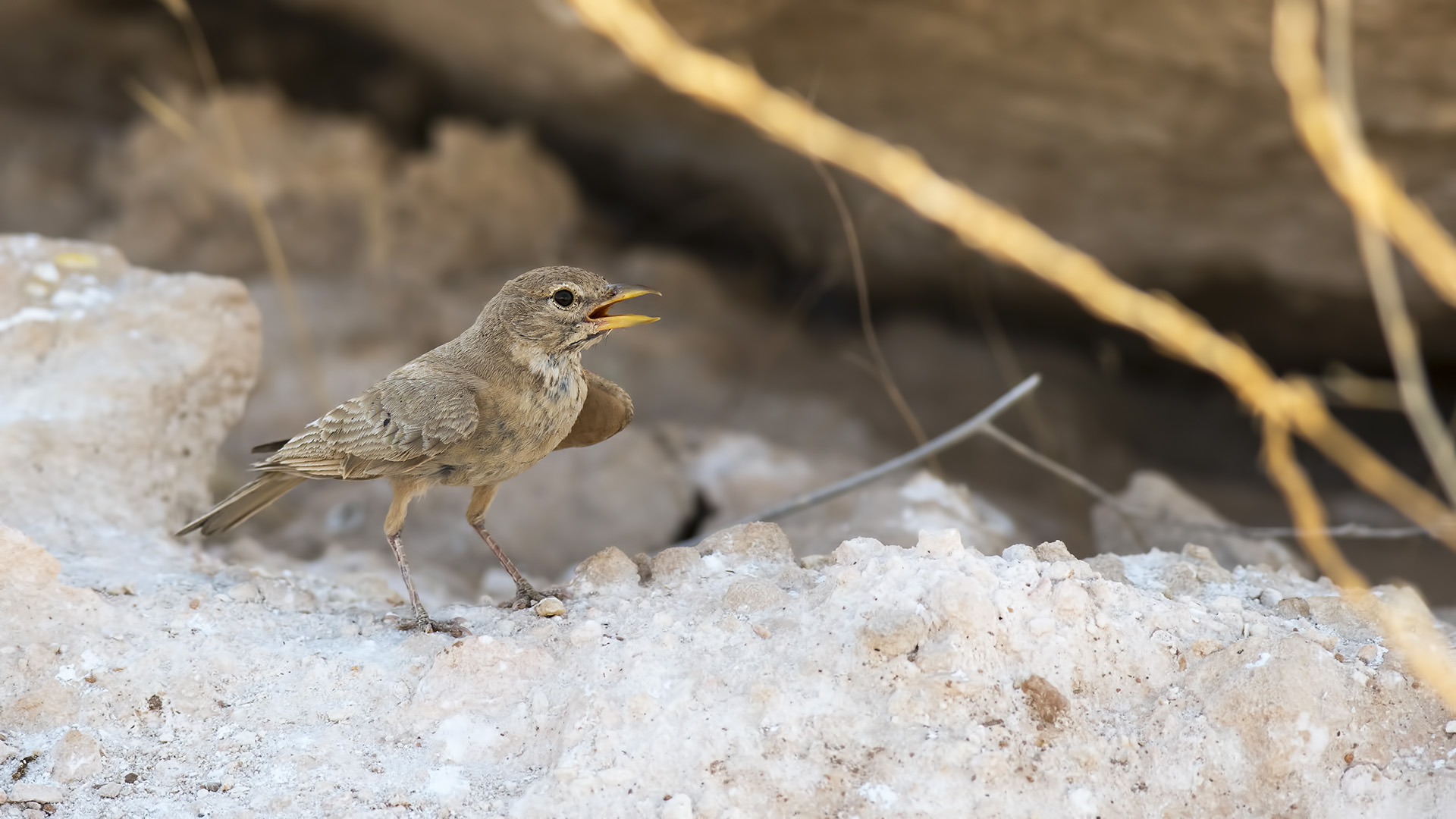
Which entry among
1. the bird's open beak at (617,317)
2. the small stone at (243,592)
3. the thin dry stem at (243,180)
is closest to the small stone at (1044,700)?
the bird's open beak at (617,317)

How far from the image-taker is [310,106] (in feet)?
19.8

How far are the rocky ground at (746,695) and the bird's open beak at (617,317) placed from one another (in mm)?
583

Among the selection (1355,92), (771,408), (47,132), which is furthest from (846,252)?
(47,132)

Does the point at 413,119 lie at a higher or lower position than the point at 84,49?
higher

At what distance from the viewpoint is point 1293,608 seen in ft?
7.88

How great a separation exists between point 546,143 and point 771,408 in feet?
6.62

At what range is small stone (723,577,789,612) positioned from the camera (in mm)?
2391

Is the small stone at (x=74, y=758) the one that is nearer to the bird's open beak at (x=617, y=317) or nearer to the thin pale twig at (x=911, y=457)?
the bird's open beak at (x=617, y=317)

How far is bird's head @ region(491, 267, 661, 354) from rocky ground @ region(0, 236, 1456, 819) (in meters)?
0.58

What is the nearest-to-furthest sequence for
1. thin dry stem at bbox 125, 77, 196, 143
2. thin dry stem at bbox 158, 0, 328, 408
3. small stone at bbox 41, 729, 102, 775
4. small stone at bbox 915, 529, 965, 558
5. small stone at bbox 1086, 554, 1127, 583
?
Result: small stone at bbox 41, 729, 102, 775, small stone at bbox 915, 529, 965, 558, small stone at bbox 1086, 554, 1127, 583, thin dry stem at bbox 158, 0, 328, 408, thin dry stem at bbox 125, 77, 196, 143

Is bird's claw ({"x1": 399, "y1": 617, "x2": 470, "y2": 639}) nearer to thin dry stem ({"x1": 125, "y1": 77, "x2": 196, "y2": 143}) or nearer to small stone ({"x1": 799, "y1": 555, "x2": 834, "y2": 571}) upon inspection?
small stone ({"x1": 799, "y1": 555, "x2": 834, "y2": 571})

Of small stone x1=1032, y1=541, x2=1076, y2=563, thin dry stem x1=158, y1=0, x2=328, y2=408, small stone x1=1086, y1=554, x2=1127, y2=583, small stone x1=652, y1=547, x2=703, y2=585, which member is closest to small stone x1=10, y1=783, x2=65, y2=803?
small stone x1=652, y1=547, x2=703, y2=585

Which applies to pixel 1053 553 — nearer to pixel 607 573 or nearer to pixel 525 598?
pixel 607 573

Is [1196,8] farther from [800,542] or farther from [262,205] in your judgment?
[262,205]
